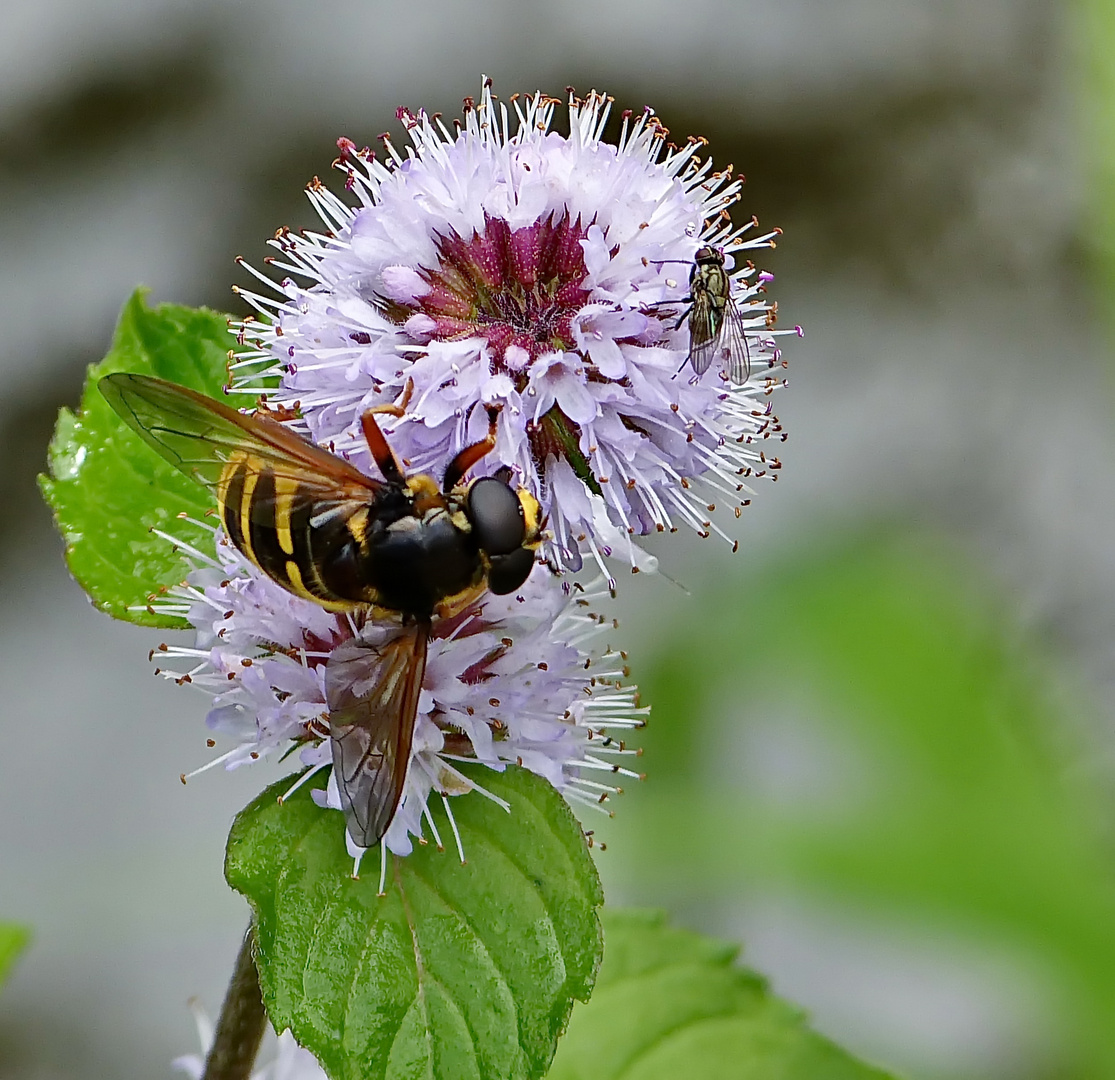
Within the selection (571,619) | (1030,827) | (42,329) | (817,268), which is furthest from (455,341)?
(817,268)

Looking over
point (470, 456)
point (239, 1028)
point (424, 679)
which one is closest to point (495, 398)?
point (470, 456)

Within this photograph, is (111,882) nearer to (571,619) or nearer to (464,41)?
(571,619)

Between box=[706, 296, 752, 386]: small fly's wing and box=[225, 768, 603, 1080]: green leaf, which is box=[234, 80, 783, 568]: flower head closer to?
box=[706, 296, 752, 386]: small fly's wing

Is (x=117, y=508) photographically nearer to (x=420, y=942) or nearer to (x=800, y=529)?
(x=420, y=942)

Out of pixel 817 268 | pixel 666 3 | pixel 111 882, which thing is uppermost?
pixel 666 3

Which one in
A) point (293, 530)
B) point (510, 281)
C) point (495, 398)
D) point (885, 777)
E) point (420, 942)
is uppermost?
point (885, 777)

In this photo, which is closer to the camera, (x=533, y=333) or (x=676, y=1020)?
(x=533, y=333)
